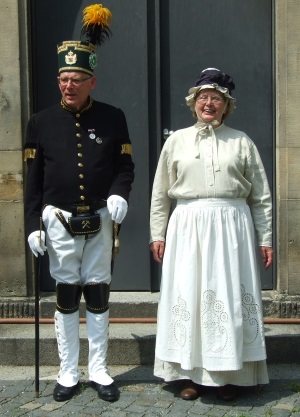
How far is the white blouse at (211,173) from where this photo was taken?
540 centimetres

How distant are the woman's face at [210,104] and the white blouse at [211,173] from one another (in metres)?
0.06

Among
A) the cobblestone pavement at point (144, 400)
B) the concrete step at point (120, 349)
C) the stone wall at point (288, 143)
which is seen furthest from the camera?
the stone wall at point (288, 143)

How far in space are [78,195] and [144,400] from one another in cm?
132

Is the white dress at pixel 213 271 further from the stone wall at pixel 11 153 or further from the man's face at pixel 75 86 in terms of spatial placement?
the stone wall at pixel 11 153

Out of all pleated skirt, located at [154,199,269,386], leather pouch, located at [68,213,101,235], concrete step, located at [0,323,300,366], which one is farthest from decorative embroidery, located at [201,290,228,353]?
concrete step, located at [0,323,300,366]

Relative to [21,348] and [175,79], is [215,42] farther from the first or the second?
[21,348]

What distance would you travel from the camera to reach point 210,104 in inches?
212

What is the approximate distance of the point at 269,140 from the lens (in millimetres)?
6930

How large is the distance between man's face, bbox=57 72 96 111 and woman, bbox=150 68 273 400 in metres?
0.61

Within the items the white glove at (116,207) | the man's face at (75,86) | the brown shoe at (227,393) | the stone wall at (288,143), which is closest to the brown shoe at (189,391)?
the brown shoe at (227,393)

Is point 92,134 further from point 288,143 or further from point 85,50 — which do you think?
point 288,143

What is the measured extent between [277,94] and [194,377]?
2316 mm

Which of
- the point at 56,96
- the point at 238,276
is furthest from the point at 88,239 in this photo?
the point at 56,96

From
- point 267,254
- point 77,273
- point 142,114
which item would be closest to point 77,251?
point 77,273
